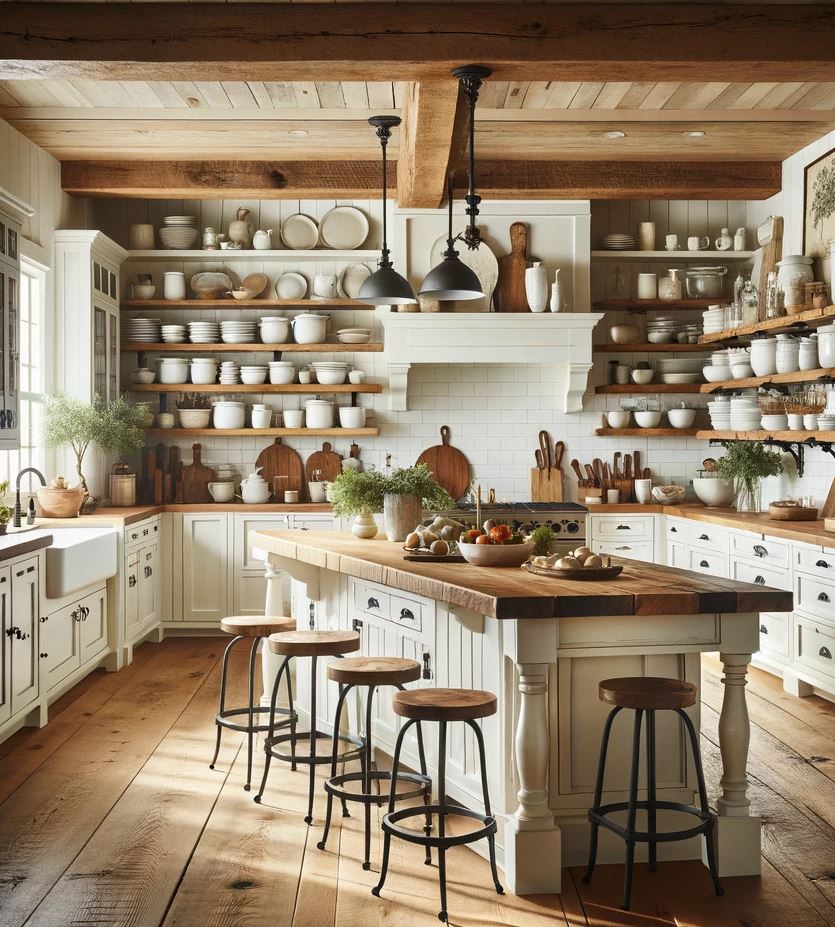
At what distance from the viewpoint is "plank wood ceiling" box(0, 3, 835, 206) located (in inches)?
182

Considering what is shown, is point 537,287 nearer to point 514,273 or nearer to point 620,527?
point 514,273

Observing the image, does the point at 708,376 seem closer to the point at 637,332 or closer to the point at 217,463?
the point at 637,332

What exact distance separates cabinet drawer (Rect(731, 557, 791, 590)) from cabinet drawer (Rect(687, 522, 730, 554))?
6.2 inches

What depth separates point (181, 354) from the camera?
818 cm

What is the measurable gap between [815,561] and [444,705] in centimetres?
318

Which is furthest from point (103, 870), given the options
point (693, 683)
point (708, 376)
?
point (708, 376)

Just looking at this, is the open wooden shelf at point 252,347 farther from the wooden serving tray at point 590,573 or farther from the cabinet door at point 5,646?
the wooden serving tray at point 590,573

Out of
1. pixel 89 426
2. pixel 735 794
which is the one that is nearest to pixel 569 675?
pixel 735 794

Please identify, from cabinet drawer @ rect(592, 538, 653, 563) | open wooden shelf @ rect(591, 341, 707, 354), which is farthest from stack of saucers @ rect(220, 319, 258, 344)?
cabinet drawer @ rect(592, 538, 653, 563)

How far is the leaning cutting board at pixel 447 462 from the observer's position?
26.5 ft

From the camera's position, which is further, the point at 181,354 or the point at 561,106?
the point at 181,354

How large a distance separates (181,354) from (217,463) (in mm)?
907

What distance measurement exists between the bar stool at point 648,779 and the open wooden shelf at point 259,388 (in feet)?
15.2

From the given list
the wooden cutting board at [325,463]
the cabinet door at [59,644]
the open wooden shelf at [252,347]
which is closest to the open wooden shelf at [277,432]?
the wooden cutting board at [325,463]
